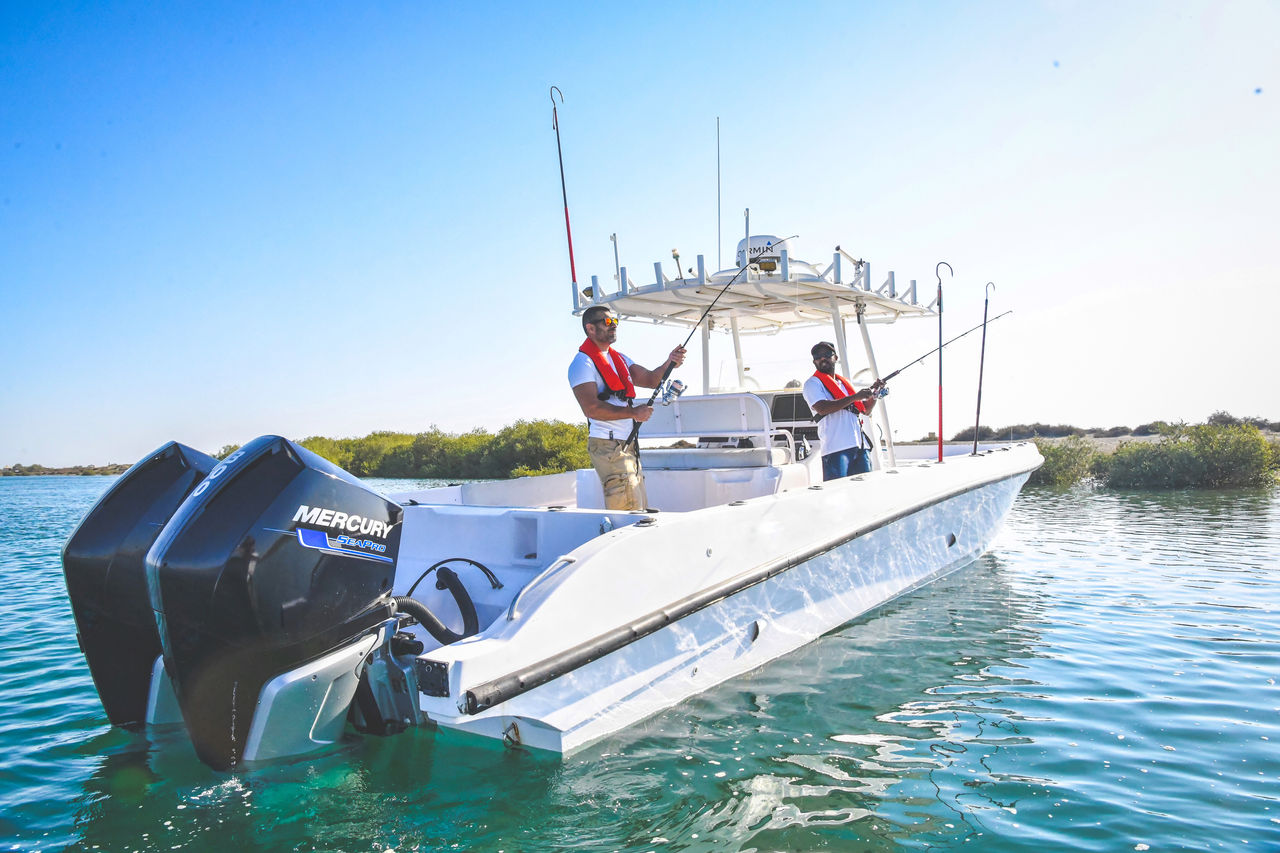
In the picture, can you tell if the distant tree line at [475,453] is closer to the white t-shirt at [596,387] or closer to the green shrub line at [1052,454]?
the green shrub line at [1052,454]

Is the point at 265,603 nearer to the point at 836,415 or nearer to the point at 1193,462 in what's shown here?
the point at 836,415

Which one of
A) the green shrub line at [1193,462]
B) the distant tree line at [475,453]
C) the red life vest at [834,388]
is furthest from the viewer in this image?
the distant tree line at [475,453]

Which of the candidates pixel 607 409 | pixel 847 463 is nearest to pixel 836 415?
pixel 847 463

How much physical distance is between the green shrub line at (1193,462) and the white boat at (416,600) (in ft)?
46.9

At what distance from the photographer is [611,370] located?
180 inches

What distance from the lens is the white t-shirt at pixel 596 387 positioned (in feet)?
14.6

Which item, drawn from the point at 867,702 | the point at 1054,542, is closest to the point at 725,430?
the point at 867,702

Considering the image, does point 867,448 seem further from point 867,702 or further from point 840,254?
point 867,702

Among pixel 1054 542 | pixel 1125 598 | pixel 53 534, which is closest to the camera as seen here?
pixel 1125 598

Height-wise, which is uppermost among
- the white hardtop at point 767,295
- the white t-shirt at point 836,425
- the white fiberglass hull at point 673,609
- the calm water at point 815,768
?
the white hardtop at point 767,295

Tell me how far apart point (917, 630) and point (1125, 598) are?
2296 millimetres

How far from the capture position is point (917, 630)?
5.25 metres

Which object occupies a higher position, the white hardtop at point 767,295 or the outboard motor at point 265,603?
the white hardtop at point 767,295

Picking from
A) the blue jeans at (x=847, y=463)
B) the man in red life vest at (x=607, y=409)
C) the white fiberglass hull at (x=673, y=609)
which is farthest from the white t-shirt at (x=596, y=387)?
the blue jeans at (x=847, y=463)
